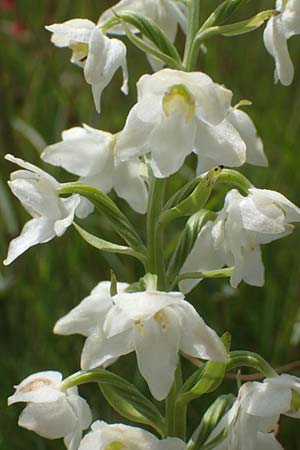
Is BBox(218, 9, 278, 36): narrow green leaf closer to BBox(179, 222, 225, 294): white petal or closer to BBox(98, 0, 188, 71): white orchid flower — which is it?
BBox(98, 0, 188, 71): white orchid flower

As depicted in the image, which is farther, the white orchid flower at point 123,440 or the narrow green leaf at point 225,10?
the narrow green leaf at point 225,10

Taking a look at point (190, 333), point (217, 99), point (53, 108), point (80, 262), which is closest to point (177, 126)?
point (217, 99)

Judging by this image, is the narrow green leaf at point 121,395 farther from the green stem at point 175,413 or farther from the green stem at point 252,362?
the green stem at point 252,362

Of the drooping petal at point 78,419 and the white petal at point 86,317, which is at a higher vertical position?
the white petal at point 86,317

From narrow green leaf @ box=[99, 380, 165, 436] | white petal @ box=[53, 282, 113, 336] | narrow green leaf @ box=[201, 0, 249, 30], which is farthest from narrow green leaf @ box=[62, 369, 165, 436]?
narrow green leaf @ box=[201, 0, 249, 30]

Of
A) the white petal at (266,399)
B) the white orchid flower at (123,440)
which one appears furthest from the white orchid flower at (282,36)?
the white orchid flower at (123,440)

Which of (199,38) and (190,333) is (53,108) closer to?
(199,38)
